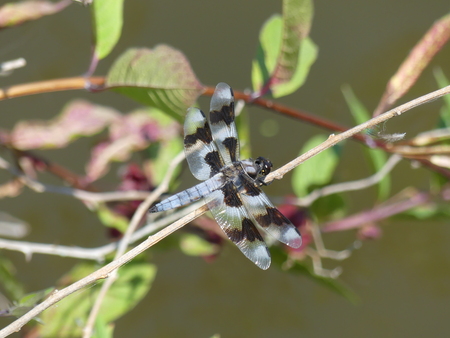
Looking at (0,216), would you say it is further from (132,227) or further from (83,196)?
(132,227)

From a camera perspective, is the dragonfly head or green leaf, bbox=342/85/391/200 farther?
green leaf, bbox=342/85/391/200

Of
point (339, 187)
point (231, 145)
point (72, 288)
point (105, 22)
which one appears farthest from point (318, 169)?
point (72, 288)

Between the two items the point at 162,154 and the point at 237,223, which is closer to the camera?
the point at 237,223

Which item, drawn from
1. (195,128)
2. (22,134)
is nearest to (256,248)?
(195,128)

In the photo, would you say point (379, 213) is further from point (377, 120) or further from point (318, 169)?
point (377, 120)

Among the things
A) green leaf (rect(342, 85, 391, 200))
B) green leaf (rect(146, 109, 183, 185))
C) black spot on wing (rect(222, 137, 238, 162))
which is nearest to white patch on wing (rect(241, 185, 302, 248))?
black spot on wing (rect(222, 137, 238, 162))

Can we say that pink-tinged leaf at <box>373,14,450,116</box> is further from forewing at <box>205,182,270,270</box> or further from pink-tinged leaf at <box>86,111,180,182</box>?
pink-tinged leaf at <box>86,111,180,182</box>
